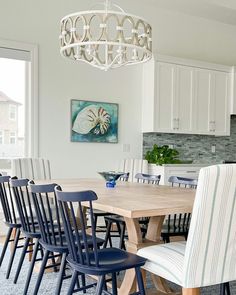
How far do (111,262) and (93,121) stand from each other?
3.45 m

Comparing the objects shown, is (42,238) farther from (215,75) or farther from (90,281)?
(215,75)

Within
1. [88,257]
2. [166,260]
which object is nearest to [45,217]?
[88,257]

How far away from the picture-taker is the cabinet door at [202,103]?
602 cm

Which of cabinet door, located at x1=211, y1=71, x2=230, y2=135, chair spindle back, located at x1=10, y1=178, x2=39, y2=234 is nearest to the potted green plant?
cabinet door, located at x1=211, y1=71, x2=230, y2=135

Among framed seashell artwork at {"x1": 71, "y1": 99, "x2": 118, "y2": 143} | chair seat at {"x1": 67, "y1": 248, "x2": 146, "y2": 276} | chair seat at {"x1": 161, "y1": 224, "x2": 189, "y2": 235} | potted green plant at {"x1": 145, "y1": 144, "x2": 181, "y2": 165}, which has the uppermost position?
framed seashell artwork at {"x1": 71, "y1": 99, "x2": 118, "y2": 143}

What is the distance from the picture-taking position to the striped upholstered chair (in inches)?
72.9

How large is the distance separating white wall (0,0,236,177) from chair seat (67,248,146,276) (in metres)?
3.02

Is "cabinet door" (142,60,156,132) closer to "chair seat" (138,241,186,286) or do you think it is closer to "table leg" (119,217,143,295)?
"table leg" (119,217,143,295)

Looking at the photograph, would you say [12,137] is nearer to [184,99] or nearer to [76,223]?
[184,99]

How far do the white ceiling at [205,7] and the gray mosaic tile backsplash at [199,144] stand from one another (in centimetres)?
173

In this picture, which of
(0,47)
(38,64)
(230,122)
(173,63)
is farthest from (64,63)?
(230,122)

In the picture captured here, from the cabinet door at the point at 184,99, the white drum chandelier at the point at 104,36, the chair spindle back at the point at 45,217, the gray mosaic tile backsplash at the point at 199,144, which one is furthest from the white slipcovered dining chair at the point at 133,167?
the chair spindle back at the point at 45,217

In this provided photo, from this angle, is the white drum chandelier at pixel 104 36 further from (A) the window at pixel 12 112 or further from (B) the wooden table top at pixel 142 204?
(A) the window at pixel 12 112

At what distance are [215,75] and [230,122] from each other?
904mm
